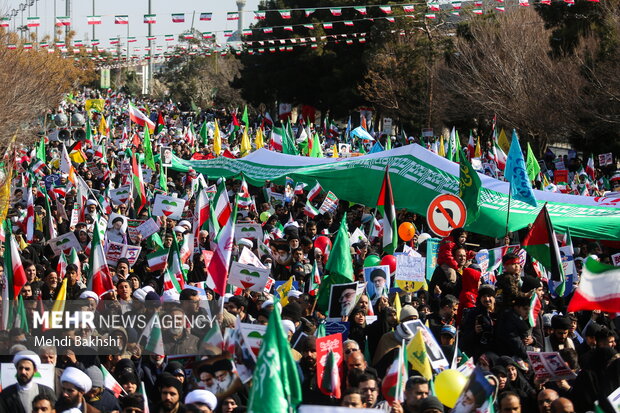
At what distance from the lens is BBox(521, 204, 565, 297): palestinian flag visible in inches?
471

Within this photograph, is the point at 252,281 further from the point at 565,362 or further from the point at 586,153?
the point at 586,153

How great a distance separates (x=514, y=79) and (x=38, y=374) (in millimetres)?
32251

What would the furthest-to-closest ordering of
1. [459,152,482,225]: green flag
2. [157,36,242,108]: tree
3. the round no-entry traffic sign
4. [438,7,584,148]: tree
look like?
[157,36,242,108]: tree
[438,7,584,148]: tree
[459,152,482,225]: green flag
the round no-entry traffic sign

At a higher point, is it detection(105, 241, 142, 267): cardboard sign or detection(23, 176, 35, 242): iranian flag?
detection(23, 176, 35, 242): iranian flag

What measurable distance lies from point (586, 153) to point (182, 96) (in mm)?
52823

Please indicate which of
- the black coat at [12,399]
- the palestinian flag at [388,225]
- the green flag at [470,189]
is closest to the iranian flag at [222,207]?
the palestinian flag at [388,225]

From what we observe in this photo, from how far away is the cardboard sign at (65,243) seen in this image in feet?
45.5

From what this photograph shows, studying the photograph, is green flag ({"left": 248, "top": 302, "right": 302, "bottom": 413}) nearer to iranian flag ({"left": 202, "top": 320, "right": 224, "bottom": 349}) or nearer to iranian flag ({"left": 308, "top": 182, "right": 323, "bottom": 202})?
iranian flag ({"left": 202, "top": 320, "right": 224, "bottom": 349})

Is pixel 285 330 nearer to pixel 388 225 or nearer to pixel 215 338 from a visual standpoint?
pixel 215 338

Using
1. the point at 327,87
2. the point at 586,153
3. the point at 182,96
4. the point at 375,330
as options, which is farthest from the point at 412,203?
the point at 182,96

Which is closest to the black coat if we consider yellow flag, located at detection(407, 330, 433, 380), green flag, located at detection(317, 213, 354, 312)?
yellow flag, located at detection(407, 330, 433, 380)

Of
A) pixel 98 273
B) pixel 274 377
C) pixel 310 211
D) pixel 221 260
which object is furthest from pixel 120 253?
pixel 274 377

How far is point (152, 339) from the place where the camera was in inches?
341

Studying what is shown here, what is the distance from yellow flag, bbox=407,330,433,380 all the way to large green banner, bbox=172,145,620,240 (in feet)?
27.4
